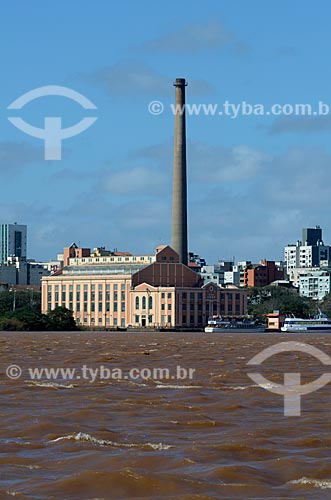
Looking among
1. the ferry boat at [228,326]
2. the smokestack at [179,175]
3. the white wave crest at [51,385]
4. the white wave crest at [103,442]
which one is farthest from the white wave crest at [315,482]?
the ferry boat at [228,326]

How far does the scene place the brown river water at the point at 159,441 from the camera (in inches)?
717

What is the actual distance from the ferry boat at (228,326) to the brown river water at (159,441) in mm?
152398

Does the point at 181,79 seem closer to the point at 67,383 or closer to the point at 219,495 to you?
the point at 67,383

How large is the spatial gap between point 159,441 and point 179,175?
162 m

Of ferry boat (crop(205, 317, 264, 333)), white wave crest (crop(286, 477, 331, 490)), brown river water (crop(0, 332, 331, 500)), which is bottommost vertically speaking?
white wave crest (crop(286, 477, 331, 490))

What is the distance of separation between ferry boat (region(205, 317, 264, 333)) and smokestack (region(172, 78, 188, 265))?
14496mm

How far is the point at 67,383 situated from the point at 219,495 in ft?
65.9

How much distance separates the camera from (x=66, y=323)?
187m

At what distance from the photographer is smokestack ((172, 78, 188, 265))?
18388 centimetres

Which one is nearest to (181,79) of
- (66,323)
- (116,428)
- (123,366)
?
(66,323)
